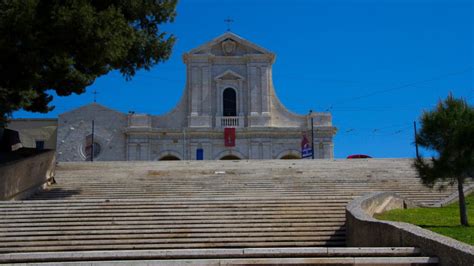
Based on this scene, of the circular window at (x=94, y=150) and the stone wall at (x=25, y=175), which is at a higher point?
the circular window at (x=94, y=150)

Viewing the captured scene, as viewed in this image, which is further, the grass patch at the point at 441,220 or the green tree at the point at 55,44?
the green tree at the point at 55,44

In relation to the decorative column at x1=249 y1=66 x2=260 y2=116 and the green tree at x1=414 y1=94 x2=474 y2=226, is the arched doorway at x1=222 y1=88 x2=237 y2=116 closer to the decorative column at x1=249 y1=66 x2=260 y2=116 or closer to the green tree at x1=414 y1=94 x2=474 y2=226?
the decorative column at x1=249 y1=66 x2=260 y2=116

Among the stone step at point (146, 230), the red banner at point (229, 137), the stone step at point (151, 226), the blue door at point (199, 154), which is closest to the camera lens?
the stone step at point (146, 230)

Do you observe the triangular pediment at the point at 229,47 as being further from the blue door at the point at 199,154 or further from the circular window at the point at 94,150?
the circular window at the point at 94,150

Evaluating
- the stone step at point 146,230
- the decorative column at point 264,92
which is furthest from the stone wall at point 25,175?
the decorative column at point 264,92

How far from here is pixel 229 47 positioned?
40.4m

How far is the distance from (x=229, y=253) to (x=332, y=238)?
149 inches

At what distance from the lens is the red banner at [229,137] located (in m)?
37.5

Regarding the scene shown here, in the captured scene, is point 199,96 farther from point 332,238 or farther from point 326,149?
point 332,238

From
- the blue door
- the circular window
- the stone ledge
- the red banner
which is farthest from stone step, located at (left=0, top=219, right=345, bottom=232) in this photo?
the circular window

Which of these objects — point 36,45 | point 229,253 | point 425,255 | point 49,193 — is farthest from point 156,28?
point 425,255

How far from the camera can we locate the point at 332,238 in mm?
10336

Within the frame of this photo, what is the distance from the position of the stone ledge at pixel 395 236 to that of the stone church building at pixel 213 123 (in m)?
25.7

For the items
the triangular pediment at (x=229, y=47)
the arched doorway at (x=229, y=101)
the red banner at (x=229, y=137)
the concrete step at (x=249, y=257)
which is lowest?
the concrete step at (x=249, y=257)
